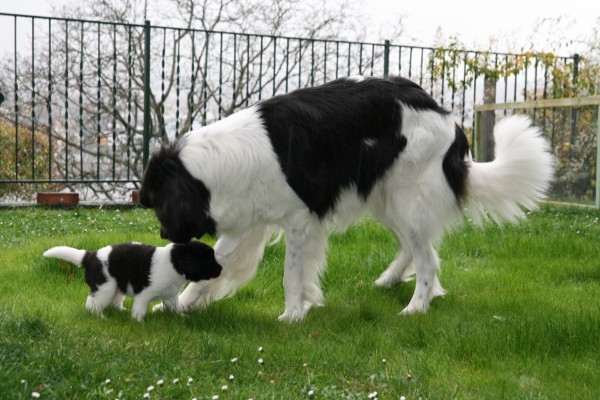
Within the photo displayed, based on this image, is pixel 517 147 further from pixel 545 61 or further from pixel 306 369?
pixel 545 61

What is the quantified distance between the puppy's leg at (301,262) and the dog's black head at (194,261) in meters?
0.42

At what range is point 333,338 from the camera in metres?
3.43

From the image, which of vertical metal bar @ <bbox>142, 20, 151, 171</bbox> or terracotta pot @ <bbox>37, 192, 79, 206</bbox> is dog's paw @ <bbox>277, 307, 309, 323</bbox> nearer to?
terracotta pot @ <bbox>37, 192, 79, 206</bbox>

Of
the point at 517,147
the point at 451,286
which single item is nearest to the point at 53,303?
the point at 451,286

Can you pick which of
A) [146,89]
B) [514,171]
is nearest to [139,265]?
[514,171]

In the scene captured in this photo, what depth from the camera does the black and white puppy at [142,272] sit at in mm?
3695

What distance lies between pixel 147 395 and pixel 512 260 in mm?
3544

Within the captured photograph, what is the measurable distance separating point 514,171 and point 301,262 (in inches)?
53.0

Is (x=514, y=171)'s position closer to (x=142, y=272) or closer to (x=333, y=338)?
(x=333, y=338)

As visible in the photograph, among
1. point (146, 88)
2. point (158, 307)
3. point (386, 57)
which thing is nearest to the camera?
point (158, 307)

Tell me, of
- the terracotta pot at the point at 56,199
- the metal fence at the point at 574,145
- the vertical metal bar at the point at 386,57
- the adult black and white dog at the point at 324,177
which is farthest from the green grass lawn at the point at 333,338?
the vertical metal bar at the point at 386,57

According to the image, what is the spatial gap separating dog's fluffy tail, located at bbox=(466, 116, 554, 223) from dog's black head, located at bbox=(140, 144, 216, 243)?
5.10ft

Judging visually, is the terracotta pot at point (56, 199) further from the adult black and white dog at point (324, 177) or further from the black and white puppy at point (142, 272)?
the black and white puppy at point (142, 272)

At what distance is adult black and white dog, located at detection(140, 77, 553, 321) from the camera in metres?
3.72
